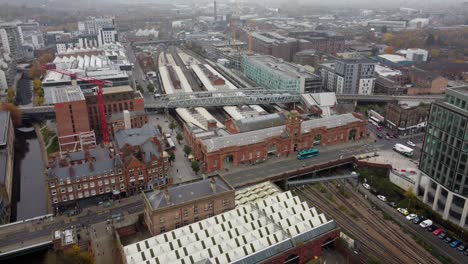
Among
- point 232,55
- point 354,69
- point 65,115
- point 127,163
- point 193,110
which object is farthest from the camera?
point 232,55

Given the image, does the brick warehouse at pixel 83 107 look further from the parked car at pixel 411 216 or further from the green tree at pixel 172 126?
the parked car at pixel 411 216

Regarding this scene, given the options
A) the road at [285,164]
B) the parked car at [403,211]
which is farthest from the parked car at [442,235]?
the road at [285,164]

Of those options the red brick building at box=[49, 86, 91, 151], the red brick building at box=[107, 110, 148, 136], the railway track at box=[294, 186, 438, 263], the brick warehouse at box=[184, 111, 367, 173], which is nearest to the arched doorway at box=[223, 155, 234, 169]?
the brick warehouse at box=[184, 111, 367, 173]

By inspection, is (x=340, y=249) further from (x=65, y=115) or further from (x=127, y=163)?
(x=65, y=115)

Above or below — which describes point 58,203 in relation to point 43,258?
above

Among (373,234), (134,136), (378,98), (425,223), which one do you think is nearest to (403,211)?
(425,223)

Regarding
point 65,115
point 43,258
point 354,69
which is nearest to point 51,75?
point 65,115

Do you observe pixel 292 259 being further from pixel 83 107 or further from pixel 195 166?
pixel 83 107
